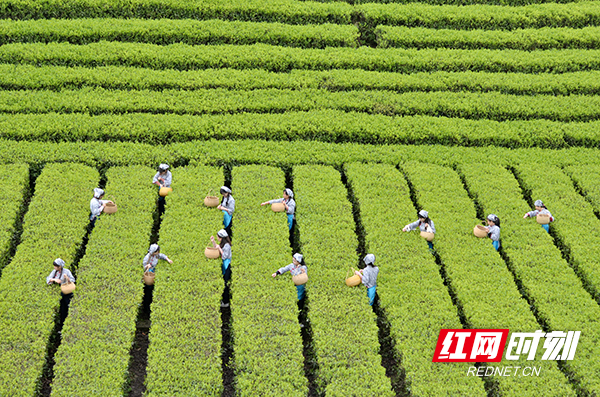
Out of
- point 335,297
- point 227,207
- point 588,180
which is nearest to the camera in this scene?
point 335,297

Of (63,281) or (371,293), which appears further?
(371,293)

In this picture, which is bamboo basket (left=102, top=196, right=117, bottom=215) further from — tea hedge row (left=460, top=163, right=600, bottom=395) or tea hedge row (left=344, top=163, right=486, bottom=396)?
tea hedge row (left=460, top=163, right=600, bottom=395)

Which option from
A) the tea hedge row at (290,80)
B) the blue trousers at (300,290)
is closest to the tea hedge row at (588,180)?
the tea hedge row at (290,80)

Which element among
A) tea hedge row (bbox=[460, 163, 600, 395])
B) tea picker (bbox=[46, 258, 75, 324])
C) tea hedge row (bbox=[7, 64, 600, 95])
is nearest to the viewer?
tea hedge row (bbox=[460, 163, 600, 395])

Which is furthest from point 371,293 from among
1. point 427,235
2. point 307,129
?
point 307,129

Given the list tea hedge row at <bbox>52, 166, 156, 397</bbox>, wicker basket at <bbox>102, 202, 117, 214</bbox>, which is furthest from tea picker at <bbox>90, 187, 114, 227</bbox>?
tea hedge row at <bbox>52, 166, 156, 397</bbox>

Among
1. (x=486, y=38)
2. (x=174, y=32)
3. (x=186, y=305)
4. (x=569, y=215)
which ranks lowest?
(x=186, y=305)

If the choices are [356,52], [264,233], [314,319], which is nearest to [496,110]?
[356,52]

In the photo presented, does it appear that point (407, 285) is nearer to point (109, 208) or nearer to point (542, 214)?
point (542, 214)
